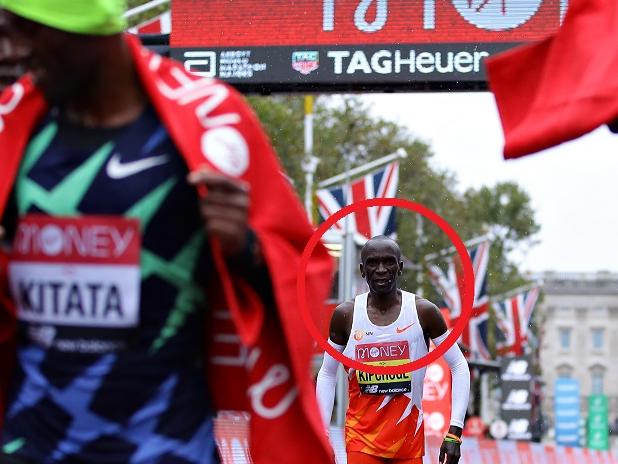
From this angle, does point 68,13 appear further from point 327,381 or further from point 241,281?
point 327,381

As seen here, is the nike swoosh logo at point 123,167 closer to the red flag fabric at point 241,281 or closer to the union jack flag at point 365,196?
the red flag fabric at point 241,281

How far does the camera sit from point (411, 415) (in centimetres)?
921

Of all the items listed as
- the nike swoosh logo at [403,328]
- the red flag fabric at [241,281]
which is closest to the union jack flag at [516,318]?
the nike swoosh logo at [403,328]

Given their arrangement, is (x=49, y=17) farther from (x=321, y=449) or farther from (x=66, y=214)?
(x=321, y=449)

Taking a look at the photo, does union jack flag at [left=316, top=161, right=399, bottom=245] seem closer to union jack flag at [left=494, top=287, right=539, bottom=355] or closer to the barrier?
the barrier

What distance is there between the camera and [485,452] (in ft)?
59.8

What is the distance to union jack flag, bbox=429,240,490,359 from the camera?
41656 mm

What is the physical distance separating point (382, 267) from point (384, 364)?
62 centimetres

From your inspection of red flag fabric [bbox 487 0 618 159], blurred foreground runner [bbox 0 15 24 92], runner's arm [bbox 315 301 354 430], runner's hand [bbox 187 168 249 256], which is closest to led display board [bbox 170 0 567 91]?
runner's arm [bbox 315 301 354 430]

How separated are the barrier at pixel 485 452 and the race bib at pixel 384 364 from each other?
1.58 meters

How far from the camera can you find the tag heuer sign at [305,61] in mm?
14164

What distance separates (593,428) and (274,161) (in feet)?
206

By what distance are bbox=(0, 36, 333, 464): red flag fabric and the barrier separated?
6.76m

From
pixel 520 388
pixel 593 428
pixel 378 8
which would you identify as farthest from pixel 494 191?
pixel 378 8
